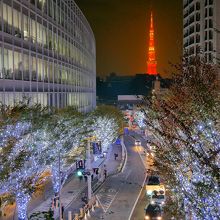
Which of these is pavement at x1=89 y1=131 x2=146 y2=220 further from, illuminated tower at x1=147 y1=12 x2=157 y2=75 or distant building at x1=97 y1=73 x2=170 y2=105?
illuminated tower at x1=147 y1=12 x2=157 y2=75

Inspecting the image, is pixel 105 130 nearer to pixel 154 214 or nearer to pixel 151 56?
pixel 154 214

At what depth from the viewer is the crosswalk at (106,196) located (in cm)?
2977

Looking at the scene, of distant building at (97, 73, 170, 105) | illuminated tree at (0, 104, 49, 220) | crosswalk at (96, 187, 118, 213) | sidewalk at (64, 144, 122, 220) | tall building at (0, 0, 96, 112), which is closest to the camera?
illuminated tree at (0, 104, 49, 220)

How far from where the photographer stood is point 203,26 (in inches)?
3342

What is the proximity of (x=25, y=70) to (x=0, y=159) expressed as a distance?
17905mm

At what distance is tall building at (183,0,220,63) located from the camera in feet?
269

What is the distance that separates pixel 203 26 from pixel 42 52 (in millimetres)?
53340

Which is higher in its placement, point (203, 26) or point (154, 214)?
point (203, 26)

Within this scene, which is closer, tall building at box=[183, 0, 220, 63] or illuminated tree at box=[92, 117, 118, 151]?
illuminated tree at box=[92, 117, 118, 151]

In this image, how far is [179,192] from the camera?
15156mm

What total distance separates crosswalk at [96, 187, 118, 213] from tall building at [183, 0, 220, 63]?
50.4 m

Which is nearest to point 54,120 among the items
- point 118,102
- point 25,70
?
point 25,70

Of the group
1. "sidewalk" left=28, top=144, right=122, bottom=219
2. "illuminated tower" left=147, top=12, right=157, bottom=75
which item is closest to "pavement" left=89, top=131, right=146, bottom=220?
"sidewalk" left=28, top=144, right=122, bottom=219

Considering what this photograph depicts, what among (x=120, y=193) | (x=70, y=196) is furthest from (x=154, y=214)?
(x=70, y=196)
